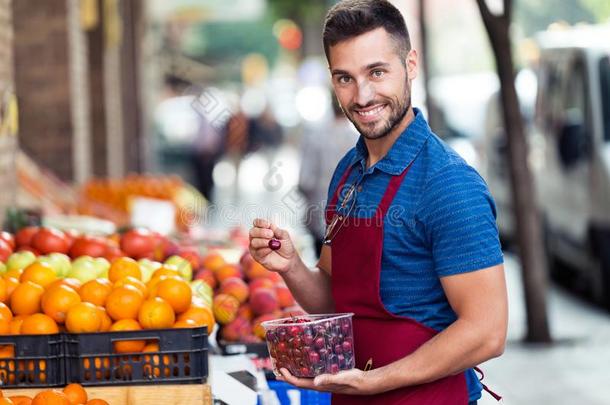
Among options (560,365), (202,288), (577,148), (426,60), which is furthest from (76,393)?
(426,60)

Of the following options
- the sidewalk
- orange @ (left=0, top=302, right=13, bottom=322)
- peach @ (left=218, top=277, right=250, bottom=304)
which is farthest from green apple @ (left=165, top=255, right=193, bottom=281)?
the sidewalk

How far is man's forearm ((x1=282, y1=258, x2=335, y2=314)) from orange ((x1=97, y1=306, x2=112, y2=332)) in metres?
0.70

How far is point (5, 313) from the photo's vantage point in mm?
3859

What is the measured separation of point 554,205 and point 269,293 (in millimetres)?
8050

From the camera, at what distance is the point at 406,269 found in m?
2.99

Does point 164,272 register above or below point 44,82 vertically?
below

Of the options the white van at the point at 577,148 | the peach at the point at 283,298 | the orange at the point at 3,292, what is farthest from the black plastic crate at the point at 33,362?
the white van at the point at 577,148

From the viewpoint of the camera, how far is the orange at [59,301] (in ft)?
12.5

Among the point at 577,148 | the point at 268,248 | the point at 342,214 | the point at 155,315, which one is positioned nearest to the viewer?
the point at 342,214

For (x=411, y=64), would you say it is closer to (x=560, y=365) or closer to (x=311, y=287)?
(x=311, y=287)

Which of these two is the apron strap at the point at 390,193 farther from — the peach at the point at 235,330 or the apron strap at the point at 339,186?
the peach at the point at 235,330

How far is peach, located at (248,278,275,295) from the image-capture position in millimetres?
5064

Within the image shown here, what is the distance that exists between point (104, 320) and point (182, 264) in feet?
4.35

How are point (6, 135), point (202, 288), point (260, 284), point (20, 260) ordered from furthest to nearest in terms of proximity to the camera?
point (6, 135), point (260, 284), point (202, 288), point (20, 260)
